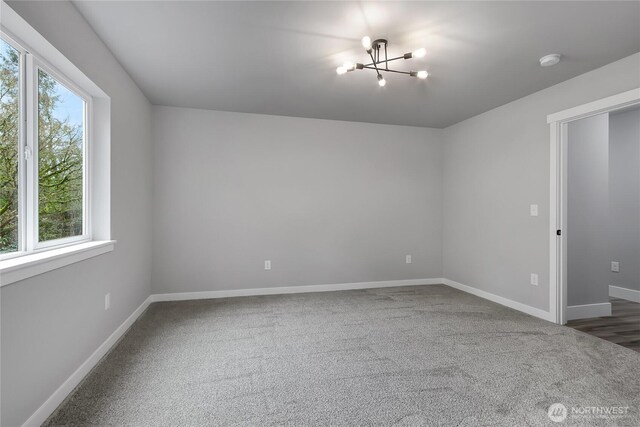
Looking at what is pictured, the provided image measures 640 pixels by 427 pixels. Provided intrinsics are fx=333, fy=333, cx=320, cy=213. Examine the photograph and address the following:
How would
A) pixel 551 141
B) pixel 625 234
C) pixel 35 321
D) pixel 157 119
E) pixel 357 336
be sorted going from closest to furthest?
pixel 35 321
pixel 357 336
pixel 551 141
pixel 157 119
pixel 625 234

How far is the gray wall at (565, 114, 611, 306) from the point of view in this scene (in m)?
3.55

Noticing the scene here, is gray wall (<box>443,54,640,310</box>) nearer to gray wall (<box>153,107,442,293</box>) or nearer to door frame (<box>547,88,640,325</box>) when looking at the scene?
door frame (<box>547,88,640,325</box>)

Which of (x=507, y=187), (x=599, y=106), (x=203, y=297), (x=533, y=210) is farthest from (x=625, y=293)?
(x=203, y=297)

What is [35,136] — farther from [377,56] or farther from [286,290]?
[286,290]

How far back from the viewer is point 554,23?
2.21m

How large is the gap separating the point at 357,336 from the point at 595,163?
3.21 metres

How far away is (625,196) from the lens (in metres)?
4.34

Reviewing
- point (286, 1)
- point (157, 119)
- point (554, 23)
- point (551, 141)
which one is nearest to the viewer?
point (286, 1)

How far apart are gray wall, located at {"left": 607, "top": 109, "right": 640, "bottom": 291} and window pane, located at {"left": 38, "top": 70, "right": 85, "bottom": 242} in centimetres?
592

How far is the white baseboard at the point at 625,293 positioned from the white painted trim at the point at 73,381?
576cm

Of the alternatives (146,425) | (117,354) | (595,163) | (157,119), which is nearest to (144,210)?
(157,119)

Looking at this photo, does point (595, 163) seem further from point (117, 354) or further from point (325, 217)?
point (117, 354)

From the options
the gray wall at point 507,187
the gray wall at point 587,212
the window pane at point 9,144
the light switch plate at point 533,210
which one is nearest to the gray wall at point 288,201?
the gray wall at point 507,187

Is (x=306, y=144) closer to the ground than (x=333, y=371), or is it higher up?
higher up
